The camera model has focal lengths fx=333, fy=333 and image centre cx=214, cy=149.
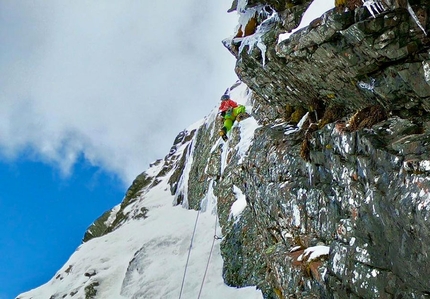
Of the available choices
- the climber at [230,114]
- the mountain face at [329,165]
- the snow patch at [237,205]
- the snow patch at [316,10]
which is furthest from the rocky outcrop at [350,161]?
the climber at [230,114]

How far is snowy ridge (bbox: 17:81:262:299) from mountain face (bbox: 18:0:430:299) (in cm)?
16

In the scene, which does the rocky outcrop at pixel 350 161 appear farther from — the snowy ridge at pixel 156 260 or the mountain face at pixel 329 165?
the snowy ridge at pixel 156 260

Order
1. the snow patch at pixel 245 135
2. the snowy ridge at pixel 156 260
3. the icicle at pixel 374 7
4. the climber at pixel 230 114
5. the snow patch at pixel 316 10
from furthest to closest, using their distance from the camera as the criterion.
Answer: the climber at pixel 230 114 → the snow patch at pixel 245 135 → the snowy ridge at pixel 156 260 → the snow patch at pixel 316 10 → the icicle at pixel 374 7

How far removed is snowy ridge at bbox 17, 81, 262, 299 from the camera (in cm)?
1878

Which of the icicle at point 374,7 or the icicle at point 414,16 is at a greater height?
the icicle at point 374,7

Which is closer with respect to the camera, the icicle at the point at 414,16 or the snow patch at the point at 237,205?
the icicle at the point at 414,16

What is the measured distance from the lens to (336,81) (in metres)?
9.53

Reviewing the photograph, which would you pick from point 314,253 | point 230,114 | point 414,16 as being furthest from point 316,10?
point 230,114

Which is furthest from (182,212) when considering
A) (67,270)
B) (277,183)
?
(277,183)

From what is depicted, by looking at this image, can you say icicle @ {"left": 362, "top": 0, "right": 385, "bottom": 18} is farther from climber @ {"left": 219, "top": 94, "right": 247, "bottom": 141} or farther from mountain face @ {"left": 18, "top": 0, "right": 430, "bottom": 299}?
climber @ {"left": 219, "top": 94, "right": 247, "bottom": 141}

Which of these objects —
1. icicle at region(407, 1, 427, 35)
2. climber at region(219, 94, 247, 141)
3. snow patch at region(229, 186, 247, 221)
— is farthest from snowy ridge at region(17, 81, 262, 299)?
icicle at region(407, 1, 427, 35)

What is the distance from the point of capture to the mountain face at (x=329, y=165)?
6793 millimetres

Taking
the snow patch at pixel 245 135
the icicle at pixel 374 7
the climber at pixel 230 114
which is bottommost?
the icicle at pixel 374 7

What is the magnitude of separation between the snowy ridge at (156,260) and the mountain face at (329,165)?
16cm
